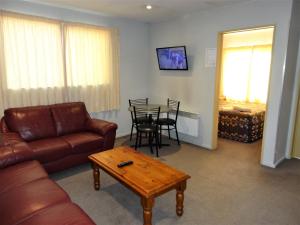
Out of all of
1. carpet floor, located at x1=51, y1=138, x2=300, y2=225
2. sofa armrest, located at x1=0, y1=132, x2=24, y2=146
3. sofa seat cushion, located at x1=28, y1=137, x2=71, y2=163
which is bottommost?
carpet floor, located at x1=51, y1=138, x2=300, y2=225

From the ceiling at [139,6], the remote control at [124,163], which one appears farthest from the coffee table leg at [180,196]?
the ceiling at [139,6]

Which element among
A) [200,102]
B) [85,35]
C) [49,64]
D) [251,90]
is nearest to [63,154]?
[49,64]

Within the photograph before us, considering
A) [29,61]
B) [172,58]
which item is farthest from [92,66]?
[172,58]

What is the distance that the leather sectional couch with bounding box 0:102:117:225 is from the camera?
1579 mm

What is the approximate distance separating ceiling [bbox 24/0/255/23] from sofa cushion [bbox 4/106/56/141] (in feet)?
5.57

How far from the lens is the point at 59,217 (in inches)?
60.1

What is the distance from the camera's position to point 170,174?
220cm

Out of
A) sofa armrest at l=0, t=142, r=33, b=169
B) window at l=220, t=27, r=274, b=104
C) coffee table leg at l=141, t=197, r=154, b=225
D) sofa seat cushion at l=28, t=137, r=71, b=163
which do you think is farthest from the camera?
window at l=220, t=27, r=274, b=104

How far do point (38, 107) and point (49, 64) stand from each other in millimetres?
760

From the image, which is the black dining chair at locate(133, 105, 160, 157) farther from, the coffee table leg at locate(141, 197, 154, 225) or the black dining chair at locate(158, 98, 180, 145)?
the coffee table leg at locate(141, 197, 154, 225)

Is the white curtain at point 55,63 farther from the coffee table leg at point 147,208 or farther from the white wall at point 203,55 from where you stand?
the coffee table leg at point 147,208

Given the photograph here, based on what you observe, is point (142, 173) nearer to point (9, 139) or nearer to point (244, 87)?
point (9, 139)

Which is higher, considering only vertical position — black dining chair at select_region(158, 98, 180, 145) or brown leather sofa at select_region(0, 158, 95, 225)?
black dining chair at select_region(158, 98, 180, 145)

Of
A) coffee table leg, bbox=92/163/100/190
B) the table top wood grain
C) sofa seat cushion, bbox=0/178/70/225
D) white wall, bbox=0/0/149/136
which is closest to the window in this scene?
white wall, bbox=0/0/149/136
